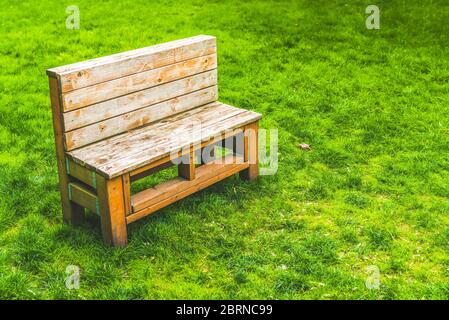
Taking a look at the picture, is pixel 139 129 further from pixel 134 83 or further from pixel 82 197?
pixel 82 197

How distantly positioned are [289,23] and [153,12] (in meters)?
2.36

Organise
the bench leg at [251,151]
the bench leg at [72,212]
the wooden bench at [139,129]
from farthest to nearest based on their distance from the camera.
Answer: the bench leg at [251,151]
the bench leg at [72,212]
the wooden bench at [139,129]

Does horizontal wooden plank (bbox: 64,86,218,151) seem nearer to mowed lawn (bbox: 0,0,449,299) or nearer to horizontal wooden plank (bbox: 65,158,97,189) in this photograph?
horizontal wooden plank (bbox: 65,158,97,189)

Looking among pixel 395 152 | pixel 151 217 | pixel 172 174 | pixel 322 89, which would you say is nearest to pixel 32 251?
pixel 151 217

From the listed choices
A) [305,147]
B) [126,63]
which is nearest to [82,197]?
[126,63]

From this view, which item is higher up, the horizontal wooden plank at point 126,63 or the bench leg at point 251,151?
the horizontal wooden plank at point 126,63

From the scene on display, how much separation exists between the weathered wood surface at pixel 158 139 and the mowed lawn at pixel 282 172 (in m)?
0.64

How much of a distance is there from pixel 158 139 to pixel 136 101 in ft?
1.24

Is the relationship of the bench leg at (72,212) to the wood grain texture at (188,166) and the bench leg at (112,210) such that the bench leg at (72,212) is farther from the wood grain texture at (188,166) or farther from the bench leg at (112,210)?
the wood grain texture at (188,166)

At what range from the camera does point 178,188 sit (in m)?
5.55

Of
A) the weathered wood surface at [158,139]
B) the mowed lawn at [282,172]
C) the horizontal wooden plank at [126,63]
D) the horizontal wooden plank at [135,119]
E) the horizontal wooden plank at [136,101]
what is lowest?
the mowed lawn at [282,172]

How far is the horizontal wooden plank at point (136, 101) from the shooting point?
5.14 meters

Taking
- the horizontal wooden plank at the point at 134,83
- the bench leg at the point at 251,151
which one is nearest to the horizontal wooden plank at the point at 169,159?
the bench leg at the point at 251,151

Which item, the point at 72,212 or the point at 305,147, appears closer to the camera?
the point at 72,212
